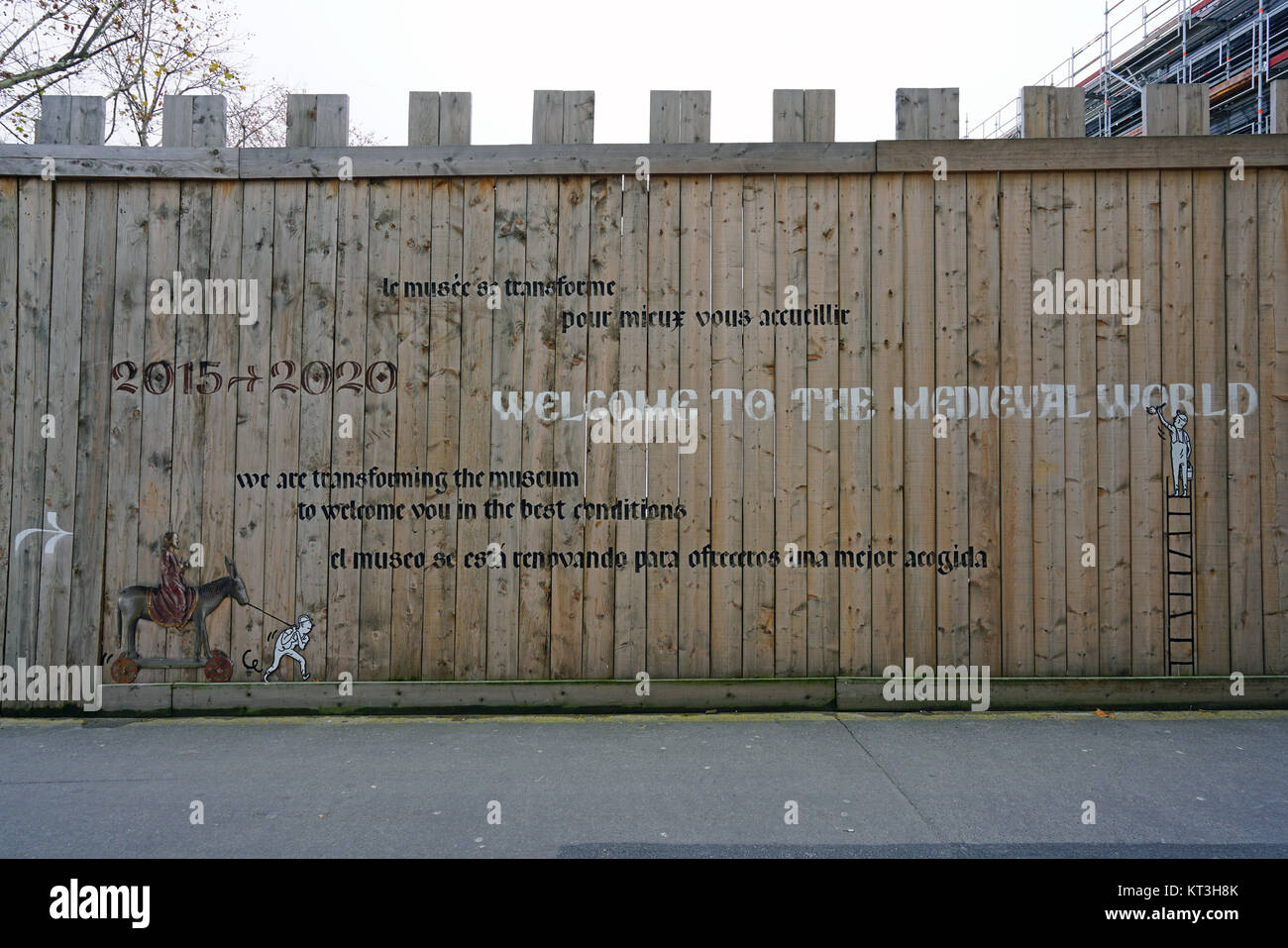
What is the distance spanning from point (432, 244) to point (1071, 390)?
4.37m

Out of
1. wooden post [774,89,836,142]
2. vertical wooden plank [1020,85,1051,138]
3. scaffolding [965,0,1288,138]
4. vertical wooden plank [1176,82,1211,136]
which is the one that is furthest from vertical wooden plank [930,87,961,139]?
scaffolding [965,0,1288,138]

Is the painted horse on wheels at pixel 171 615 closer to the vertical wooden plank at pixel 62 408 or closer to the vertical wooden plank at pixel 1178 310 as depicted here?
the vertical wooden plank at pixel 62 408

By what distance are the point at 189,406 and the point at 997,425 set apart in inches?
211

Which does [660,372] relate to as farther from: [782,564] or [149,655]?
[149,655]

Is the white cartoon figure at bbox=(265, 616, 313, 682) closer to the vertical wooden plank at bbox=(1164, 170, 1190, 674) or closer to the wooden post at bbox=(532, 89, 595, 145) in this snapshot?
the wooden post at bbox=(532, 89, 595, 145)

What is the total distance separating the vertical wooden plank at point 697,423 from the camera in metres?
4.91

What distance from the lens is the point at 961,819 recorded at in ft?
10.8

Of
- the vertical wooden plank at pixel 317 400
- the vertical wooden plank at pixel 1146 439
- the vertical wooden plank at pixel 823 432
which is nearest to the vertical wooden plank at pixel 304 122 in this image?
the vertical wooden plank at pixel 317 400

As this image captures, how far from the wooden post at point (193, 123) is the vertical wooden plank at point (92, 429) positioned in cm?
52

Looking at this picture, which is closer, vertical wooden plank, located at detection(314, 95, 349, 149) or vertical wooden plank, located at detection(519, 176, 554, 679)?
vertical wooden plank, located at detection(519, 176, 554, 679)

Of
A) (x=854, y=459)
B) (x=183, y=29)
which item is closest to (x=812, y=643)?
(x=854, y=459)

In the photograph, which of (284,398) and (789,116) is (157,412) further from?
(789,116)

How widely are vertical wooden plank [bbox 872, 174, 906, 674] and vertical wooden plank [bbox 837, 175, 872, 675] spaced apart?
0.13 feet

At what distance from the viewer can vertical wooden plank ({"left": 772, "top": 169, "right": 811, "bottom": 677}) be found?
4.90 m
